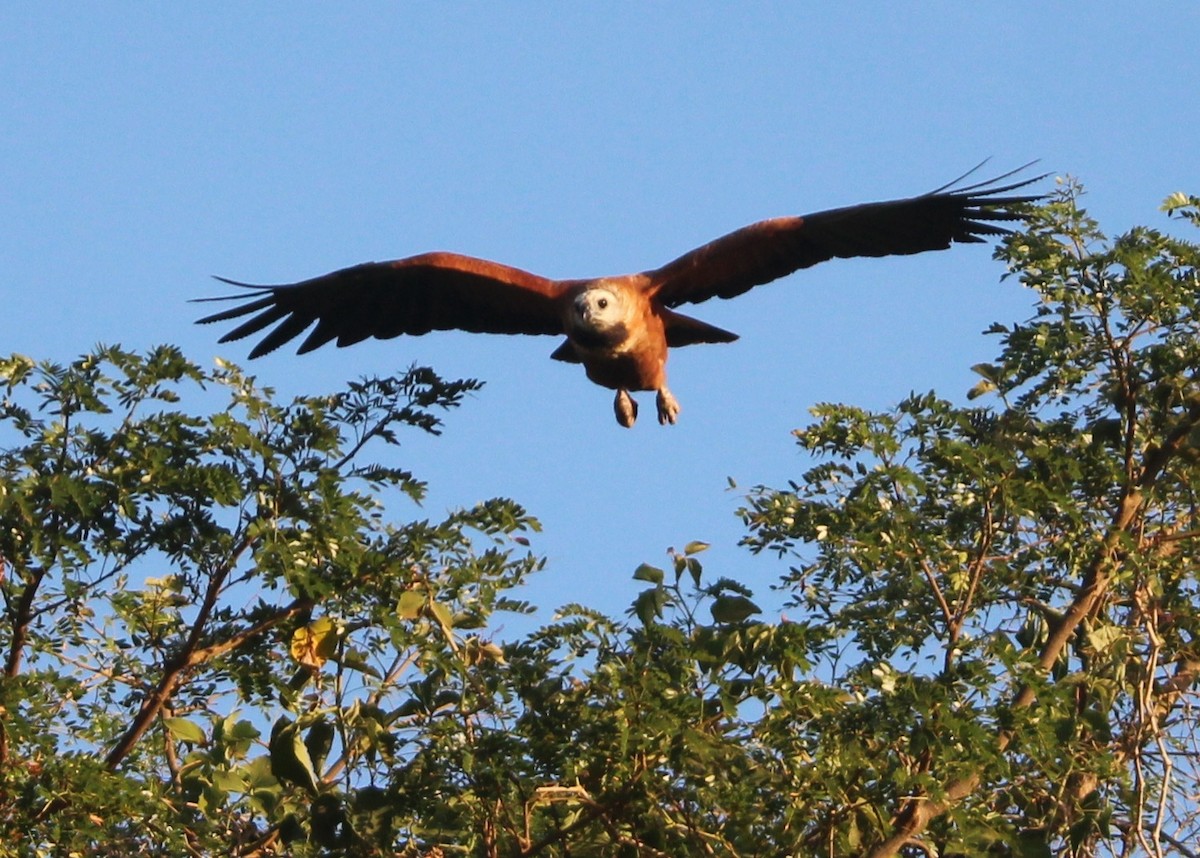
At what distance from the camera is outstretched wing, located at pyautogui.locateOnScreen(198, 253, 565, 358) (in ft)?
29.8

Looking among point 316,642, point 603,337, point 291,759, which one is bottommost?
point 291,759

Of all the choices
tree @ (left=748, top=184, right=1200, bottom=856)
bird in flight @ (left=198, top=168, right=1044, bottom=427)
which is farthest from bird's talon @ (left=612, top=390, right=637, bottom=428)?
tree @ (left=748, top=184, right=1200, bottom=856)

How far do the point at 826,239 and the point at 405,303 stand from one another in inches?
90.2

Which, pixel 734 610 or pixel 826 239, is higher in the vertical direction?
pixel 826 239

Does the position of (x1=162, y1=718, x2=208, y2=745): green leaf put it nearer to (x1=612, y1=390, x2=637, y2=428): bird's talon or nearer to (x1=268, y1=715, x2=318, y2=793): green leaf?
(x1=268, y1=715, x2=318, y2=793): green leaf

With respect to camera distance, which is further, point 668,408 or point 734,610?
point 668,408

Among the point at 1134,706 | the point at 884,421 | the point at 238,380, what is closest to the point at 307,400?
the point at 238,380

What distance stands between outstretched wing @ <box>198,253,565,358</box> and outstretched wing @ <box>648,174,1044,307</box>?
79 centimetres

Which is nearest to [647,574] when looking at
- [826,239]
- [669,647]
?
[669,647]

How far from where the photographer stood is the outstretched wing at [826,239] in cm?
830

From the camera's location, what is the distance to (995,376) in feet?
22.6

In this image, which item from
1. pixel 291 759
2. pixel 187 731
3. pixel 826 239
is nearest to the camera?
pixel 291 759

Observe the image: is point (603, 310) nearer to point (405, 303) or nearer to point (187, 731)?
point (405, 303)

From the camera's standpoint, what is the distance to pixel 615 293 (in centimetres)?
866
